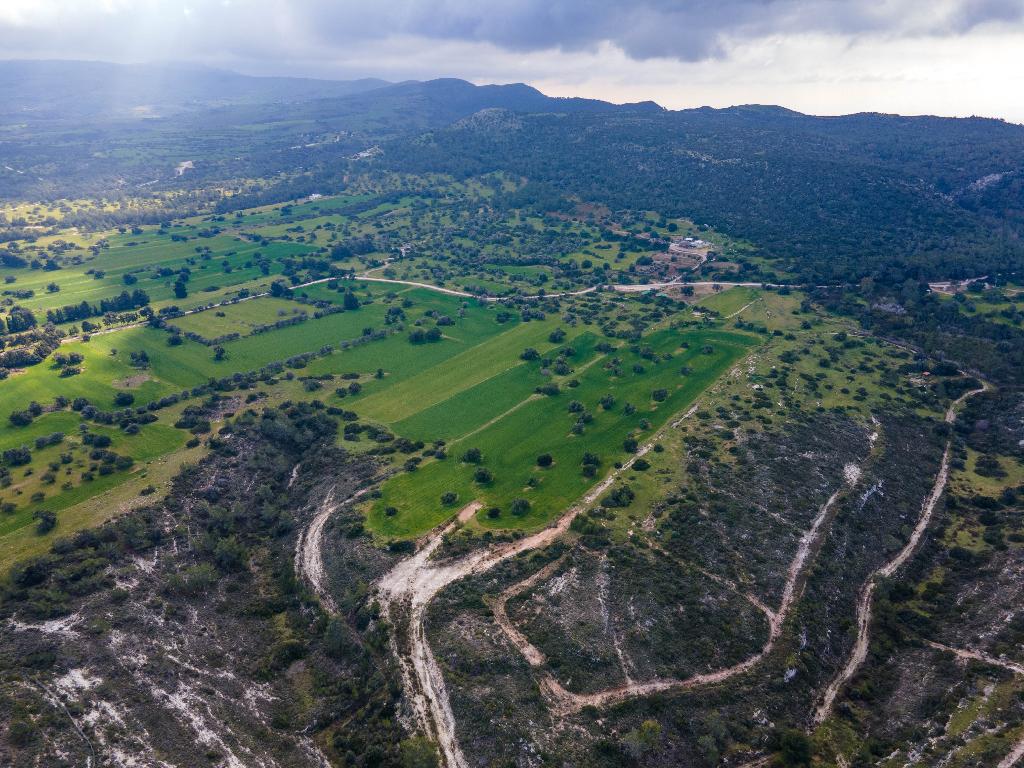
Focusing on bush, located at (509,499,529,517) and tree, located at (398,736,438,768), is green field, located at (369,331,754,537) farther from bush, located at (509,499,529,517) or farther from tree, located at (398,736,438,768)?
tree, located at (398,736,438,768)

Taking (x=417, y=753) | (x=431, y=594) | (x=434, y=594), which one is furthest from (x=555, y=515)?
(x=417, y=753)

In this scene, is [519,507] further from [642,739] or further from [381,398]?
[381,398]

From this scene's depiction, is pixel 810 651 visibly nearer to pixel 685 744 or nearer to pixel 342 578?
pixel 685 744

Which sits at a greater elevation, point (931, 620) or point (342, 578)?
point (931, 620)

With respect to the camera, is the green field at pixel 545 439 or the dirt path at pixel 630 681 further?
the green field at pixel 545 439

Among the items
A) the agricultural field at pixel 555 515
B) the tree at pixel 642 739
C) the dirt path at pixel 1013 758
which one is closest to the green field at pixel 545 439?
the agricultural field at pixel 555 515

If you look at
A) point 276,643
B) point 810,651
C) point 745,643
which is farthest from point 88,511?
point 810,651

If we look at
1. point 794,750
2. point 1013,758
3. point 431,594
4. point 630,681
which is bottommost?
point 431,594

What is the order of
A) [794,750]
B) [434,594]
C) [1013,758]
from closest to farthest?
[1013,758]
[794,750]
[434,594]

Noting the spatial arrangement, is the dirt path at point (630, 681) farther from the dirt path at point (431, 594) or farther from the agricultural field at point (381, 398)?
the agricultural field at point (381, 398)
